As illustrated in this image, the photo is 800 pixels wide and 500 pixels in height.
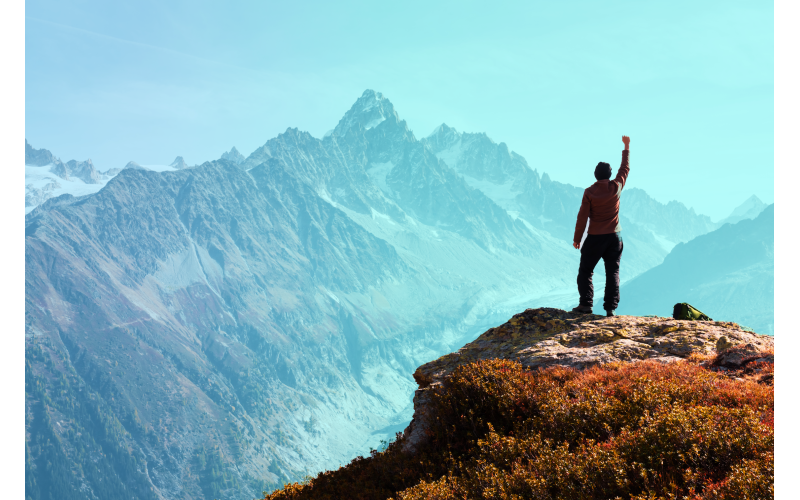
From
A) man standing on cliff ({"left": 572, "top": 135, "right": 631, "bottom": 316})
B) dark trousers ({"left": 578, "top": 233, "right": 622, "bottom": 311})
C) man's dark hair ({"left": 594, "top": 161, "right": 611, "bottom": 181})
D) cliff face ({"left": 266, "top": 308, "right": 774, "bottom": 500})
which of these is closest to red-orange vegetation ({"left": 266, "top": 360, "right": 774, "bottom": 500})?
cliff face ({"left": 266, "top": 308, "right": 774, "bottom": 500})

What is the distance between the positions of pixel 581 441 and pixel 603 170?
877cm

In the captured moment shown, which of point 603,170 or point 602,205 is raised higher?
point 603,170

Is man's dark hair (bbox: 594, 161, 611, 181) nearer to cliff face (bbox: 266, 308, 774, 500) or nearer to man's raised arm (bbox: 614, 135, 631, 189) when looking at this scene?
man's raised arm (bbox: 614, 135, 631, 189)

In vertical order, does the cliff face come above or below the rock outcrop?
below

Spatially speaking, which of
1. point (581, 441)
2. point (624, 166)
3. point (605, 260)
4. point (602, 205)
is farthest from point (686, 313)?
point (581, 441)

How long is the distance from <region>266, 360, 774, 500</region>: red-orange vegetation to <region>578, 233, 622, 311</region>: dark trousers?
15.9 ft

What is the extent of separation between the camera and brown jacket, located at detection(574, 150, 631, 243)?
1361 cm

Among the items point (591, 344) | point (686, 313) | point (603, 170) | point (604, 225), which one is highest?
point (603, 170)

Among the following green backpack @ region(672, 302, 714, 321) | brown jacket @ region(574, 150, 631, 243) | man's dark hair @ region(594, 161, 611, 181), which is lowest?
green backpack @ region(672, 302, 714, 321)

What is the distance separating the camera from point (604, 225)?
13.8m

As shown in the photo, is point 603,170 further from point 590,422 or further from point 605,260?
point 590,422

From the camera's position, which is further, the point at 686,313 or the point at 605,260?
the point at 605,260

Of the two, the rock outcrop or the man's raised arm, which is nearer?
→ the rock outcrop
